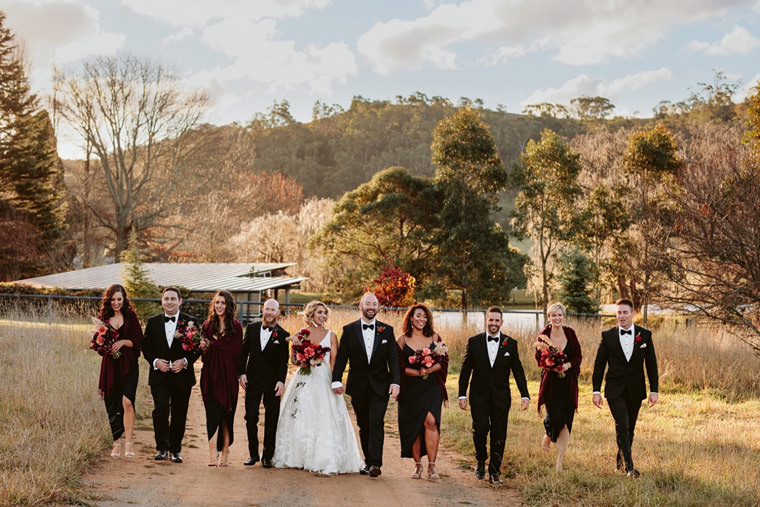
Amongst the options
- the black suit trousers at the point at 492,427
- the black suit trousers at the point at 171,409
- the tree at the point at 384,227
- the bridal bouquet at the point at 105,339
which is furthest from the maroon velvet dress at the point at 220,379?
the tree at the point at 384,227

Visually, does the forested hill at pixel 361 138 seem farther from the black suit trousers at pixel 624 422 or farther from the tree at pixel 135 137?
the black suit trousers at pixel 624 422

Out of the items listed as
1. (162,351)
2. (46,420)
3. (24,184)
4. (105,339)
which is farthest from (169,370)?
(24,184)

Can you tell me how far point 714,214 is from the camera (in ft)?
49.7

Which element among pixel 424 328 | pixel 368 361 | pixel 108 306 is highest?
pixel 108 306

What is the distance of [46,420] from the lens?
29.4ft

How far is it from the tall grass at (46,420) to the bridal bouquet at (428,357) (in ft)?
12.0

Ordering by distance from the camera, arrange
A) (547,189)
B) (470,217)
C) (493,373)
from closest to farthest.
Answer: (493,373) < (547,189) < (470,217)

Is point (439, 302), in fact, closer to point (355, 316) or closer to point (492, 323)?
point (355, 316)

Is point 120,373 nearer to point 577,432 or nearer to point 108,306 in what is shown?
point 108,306

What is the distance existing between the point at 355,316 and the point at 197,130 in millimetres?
31271

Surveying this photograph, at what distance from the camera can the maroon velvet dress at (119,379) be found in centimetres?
804

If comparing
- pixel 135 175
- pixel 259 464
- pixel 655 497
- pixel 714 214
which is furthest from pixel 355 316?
pixel 135 175

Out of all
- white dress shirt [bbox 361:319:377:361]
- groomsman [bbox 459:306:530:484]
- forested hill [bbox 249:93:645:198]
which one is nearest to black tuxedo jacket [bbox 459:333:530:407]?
groomsman [bbox 459:306:530:484]

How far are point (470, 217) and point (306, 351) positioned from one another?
24287 millimetres
